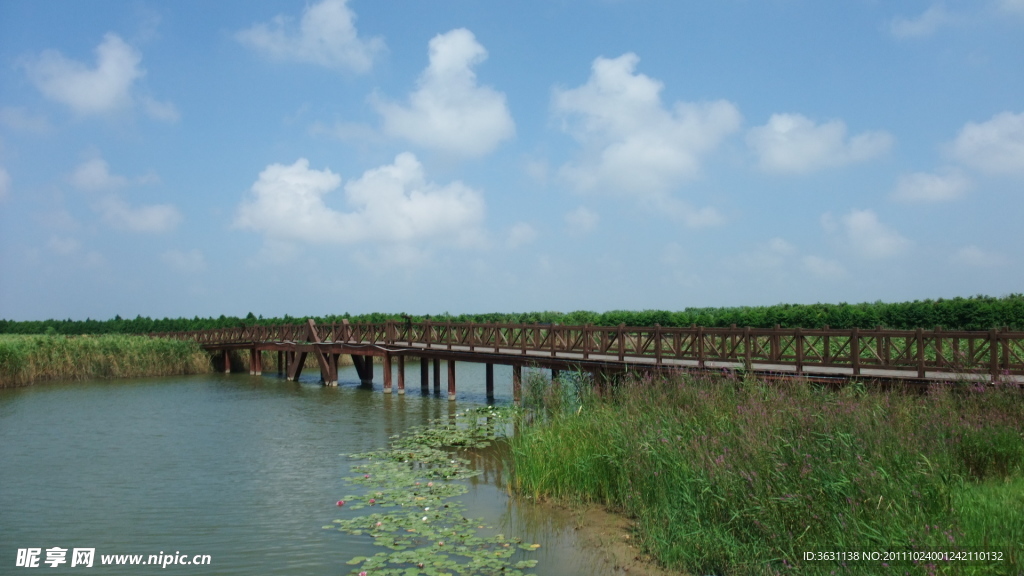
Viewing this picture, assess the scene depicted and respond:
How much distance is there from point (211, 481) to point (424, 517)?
5.74 metres

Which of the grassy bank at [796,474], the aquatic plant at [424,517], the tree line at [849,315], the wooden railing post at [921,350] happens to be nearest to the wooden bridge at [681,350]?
the wooden railing post at [921,350]

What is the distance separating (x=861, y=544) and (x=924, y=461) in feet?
5.96

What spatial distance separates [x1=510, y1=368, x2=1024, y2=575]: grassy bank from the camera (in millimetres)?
6031

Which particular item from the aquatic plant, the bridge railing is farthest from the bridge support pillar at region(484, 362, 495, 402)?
the aquatic plant

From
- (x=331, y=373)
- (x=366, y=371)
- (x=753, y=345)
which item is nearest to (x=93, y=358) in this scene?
(x=331, y=373)

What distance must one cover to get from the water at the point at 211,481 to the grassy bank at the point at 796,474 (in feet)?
3.30

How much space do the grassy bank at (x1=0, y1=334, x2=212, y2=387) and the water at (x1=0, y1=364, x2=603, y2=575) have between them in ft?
17.9

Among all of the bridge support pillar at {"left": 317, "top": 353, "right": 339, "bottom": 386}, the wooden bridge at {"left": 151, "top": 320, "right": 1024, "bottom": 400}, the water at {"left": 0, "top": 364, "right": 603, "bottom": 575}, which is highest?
the wooden bridge at {"left": 151, "top": 320, "right": 1024, "bottom": 400}

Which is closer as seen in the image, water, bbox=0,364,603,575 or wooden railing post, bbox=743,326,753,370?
water, bbox=0,364,603,575

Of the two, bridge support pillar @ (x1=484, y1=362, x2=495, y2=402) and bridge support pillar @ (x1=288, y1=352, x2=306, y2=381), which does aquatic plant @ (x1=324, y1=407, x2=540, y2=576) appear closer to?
bridge support pillar @ (x1=484, y1=362, x2=495, y2=402)

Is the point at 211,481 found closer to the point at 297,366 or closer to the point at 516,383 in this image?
the point at 516,383

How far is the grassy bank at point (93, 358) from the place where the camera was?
31422 mm

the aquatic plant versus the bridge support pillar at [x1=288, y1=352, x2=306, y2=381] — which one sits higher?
the bridge support pillar at [x1=288, y1=352, x2=306, y2=381]

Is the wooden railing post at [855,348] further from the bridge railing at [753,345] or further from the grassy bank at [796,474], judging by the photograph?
the grassy bank at [796,474]
